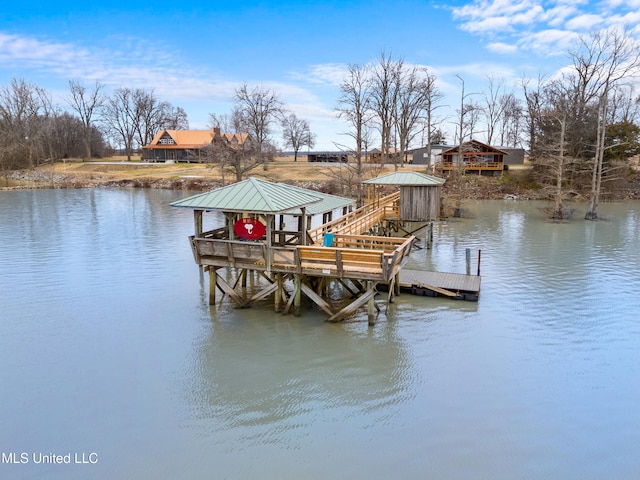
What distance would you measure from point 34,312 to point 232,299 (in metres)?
6.50

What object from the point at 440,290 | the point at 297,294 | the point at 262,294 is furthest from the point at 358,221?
the point at 262,294

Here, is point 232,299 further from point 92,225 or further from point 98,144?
point 98,144

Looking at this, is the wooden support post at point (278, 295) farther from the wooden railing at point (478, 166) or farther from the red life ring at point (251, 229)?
the wooden railing at point (478, 166)

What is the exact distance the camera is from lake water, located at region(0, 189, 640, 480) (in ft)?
26.3

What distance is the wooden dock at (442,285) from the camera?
637 inches

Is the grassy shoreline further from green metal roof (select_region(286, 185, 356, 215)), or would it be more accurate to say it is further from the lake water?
the lake water

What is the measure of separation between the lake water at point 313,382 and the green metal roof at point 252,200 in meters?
3.63

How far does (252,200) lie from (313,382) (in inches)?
232

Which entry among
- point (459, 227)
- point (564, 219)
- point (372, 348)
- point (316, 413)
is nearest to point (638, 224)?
point (564, 219)

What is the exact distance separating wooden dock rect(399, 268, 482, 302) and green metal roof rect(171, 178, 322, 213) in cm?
501

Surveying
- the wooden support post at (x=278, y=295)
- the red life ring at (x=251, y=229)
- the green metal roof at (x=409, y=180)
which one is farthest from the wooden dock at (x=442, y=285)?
the green metal roof at (x=409, y=180)

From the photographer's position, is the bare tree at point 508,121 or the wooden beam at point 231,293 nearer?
the wooden beam at point 231,293

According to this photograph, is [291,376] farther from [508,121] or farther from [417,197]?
[508,121]

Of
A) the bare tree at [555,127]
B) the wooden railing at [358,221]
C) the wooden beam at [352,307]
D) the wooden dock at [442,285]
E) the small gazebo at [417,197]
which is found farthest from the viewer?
the bare tree at [555,127]
